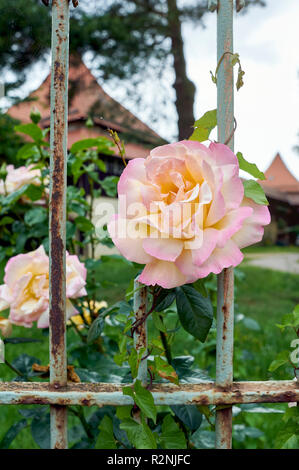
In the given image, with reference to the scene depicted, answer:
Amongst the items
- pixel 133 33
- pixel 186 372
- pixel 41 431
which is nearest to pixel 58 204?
pixel 186 372

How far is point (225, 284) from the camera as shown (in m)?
0.55

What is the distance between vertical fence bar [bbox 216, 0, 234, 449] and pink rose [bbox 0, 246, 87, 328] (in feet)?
0.85

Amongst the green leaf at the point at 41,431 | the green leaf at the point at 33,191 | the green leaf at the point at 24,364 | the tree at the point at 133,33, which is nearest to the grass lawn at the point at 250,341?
the green leaf at the point at 24,364

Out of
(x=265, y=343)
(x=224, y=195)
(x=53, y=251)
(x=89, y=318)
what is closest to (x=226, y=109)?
(x=224, y=195)

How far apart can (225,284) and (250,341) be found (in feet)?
6.84

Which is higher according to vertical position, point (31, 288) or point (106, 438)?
point (31, 288)

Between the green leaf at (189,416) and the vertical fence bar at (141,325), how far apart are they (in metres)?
0.09

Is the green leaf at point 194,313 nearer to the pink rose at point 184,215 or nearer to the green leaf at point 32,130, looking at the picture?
the pink rose at point 184,215

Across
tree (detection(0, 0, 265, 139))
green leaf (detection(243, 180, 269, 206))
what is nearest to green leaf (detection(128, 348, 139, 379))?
green leaf (detection(243, 180, 269, 206))

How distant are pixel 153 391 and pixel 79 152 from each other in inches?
23.9

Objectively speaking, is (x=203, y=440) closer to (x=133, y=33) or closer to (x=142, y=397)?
(x=142, y=397)

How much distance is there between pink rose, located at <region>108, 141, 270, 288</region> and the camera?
1.50ft

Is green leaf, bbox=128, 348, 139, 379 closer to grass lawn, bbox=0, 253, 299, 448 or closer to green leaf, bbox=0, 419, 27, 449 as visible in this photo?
grass lawn, bbox=0, 253, 299, 448
